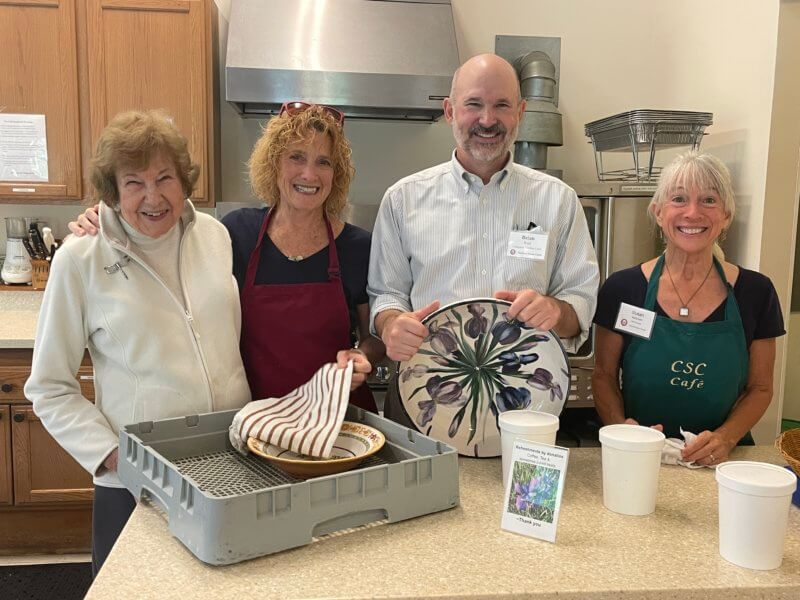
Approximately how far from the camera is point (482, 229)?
1.64m

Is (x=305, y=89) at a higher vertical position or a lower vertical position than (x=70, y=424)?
higher

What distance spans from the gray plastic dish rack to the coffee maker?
2.33 metres

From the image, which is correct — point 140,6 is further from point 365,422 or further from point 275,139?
point 365,422

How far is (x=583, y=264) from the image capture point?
1.61 metres

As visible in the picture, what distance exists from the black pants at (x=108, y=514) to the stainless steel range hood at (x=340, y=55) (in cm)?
178

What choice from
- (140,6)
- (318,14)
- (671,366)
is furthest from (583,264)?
(140,6)

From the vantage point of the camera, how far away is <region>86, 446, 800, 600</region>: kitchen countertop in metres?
0.97

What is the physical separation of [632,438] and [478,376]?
14.7 inches

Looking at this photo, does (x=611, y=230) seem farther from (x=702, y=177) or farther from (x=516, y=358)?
(x=516, y=358)

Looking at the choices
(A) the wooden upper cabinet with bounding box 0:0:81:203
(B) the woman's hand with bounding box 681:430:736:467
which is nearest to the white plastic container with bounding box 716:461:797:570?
(B) the woman's hand with bounding box 681:430:736:467

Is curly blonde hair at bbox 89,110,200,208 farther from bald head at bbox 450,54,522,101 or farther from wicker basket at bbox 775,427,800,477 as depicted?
wicker basket at bbox 775,427,800,477

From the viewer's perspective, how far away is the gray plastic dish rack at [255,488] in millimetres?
996

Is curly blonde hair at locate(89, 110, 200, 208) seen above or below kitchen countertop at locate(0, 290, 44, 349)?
above

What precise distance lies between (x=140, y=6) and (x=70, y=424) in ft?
7.01
